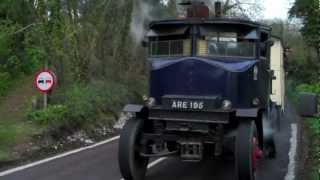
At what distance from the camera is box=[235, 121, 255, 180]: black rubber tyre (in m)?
9.73

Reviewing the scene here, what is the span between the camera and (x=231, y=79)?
417 inches

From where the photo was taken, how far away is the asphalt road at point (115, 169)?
11219 millimetres

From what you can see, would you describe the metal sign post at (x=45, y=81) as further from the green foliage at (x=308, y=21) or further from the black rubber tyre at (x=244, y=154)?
the green foliage at (x=308, y=21)

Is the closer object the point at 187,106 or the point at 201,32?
the point at 187,106

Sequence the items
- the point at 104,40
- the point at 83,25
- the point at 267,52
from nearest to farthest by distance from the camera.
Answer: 1. the point at 267,52
2. the point at 83,25
3. the point at 104,40

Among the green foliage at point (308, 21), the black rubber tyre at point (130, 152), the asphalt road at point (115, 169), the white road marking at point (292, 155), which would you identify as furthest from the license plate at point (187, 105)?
the green foliage at point (308, 21)

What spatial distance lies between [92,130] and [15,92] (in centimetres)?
733

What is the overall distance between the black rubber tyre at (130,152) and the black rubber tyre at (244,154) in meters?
1.86

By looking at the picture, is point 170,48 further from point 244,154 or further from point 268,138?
point 268,138

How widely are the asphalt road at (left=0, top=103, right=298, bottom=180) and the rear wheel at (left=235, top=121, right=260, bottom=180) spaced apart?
157 cm

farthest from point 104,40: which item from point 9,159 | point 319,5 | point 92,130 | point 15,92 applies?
point 9,159

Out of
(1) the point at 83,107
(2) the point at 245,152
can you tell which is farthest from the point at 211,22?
(1) the point at 83,107

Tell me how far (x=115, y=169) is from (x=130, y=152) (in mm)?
1777

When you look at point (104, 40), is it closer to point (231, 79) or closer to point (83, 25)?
point (83, 25)
